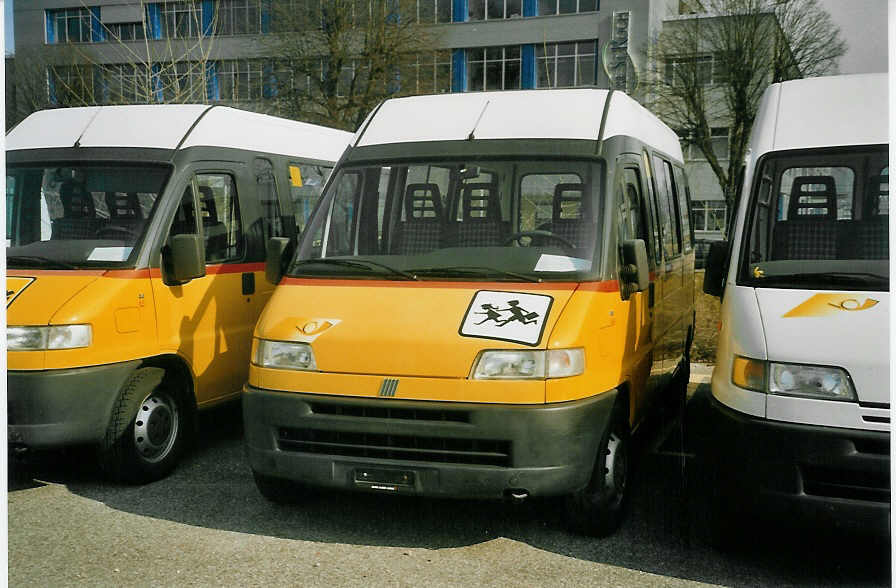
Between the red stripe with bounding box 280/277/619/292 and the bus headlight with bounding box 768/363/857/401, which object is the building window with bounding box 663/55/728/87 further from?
the bus headlight with bounding box 768/363/857/401

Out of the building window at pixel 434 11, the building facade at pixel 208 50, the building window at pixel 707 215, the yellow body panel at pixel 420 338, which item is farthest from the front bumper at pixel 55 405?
the building window at pixel 434 11

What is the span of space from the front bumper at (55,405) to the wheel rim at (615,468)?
2902 millimetres

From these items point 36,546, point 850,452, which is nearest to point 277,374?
point 36,546

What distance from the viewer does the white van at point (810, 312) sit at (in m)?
4.08

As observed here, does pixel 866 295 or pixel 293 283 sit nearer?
pixel 866 295

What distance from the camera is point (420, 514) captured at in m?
5.34

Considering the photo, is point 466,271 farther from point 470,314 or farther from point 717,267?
point 717,267

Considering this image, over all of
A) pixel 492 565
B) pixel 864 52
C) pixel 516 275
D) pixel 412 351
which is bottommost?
pixel 492 565

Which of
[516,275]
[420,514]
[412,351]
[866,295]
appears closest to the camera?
[866,295]

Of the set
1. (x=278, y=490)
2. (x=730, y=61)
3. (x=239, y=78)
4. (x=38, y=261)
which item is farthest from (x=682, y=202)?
(x=239, y=78)

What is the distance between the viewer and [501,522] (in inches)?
206

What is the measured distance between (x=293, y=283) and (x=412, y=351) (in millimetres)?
987

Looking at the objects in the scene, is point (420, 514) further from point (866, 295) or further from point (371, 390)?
point (866, 295)

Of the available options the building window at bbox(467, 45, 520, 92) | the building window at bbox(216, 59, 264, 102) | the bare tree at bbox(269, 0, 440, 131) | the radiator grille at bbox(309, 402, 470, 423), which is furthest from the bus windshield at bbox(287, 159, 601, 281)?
the building window at bbox(467, 45, 520, 92)
